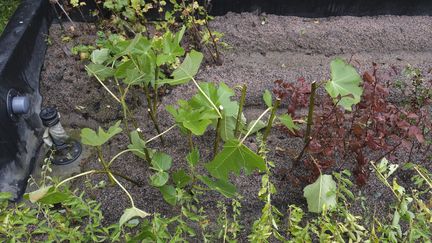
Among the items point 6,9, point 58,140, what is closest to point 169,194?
point 58,140

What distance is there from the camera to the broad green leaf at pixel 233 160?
1.80m

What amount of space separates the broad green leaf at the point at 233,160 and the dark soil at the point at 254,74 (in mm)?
490

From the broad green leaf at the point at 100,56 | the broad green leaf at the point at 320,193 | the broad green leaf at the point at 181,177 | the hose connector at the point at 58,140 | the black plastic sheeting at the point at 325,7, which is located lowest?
the hose connector at the point at 58,140

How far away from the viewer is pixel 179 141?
2.64m

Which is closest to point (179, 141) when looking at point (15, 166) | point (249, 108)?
point (249, 108)

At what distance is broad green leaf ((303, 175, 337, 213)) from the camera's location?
2023 mm

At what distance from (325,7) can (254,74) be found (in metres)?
1.10

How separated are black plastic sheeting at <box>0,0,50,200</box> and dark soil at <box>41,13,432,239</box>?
139mm

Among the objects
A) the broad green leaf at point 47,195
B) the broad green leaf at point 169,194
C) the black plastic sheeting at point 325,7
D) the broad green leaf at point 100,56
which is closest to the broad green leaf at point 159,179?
the broad green leaf at point 169,194

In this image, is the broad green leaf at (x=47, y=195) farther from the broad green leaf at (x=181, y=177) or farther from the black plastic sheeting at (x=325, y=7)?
the black plastic sheeting at (x=325, y=7)

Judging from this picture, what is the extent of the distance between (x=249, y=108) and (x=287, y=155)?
1.79ft

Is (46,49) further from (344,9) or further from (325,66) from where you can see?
(344,9)

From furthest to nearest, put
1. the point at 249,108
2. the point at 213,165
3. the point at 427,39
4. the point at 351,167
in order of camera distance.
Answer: the point at 427,39 < the point at 249,108 < the point at 351,167 < the point at 213,165

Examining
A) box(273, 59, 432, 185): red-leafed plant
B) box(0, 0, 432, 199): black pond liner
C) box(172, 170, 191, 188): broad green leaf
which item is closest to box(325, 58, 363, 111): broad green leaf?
box(273, 59, 432, 185): red-leafed plant
